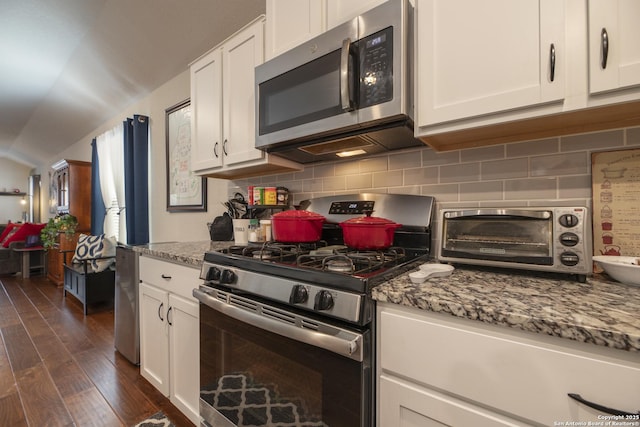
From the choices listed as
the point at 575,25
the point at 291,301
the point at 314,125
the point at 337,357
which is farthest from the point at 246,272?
the point at 575,25

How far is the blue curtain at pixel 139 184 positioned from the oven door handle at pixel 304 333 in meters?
2.60

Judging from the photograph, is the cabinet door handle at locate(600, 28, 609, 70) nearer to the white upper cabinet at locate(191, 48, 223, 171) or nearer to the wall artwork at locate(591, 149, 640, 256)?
the wall artwork at locate(591, 149, 640, 256)

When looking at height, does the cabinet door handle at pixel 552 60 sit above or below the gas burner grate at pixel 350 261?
above

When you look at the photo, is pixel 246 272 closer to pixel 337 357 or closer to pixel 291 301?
pixel 291 301

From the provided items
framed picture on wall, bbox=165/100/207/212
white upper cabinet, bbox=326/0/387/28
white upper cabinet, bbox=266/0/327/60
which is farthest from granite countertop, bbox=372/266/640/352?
framed picture on wall, bbox=165/100/207/212

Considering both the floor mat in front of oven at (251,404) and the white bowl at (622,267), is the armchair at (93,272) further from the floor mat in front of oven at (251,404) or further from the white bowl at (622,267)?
the white bowl at (622,267)

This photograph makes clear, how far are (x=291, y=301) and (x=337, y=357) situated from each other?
21cm

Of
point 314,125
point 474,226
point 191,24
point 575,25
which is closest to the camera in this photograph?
point 575,25

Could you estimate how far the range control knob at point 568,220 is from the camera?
86 cm

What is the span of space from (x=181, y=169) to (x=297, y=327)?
244 cm

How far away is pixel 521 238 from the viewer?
96 centimetres

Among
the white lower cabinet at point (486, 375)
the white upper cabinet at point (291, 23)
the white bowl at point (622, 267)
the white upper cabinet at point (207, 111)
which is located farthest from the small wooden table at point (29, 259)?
the white bowl at point (622, 267)

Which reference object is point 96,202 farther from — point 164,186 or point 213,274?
point 213,274

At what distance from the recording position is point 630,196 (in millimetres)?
943
